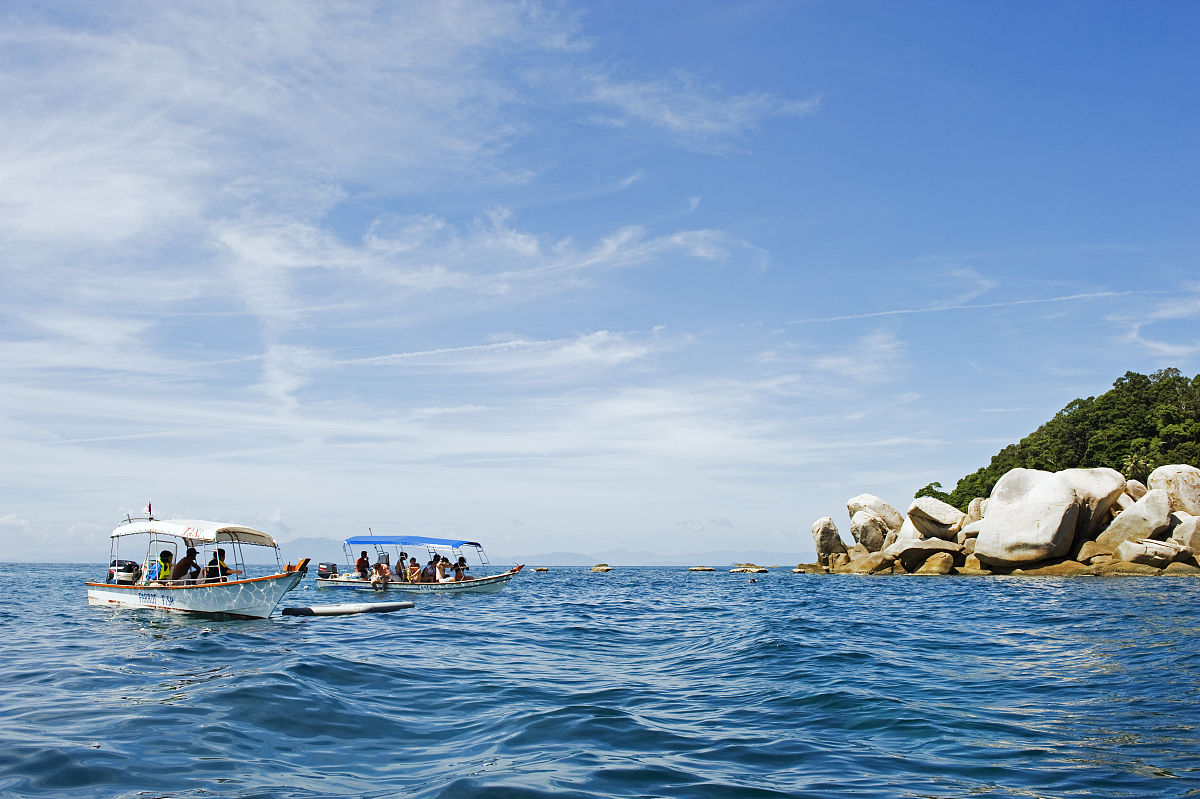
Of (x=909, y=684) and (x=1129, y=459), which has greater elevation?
(x=1129, y=459)

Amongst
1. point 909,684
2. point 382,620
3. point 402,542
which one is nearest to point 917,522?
point 402,542

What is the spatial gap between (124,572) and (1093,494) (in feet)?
143

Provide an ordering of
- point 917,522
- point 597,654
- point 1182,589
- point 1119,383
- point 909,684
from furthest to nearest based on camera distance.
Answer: point 1119,383, point 917,522, point 1182,589, point 597,654, point 909,684

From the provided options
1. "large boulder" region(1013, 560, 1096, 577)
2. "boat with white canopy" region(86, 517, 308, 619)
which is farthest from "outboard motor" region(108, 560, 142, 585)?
"large boulder" region(1013, 560, 1096, 577)

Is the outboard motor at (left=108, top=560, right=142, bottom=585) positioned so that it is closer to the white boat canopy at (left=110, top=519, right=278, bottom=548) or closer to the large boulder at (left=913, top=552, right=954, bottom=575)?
the white boat canopy at (left=110, top=519, right=278, bottom=548)

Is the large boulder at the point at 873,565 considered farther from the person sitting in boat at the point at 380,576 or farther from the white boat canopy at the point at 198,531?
the white boat canopy at the point at 198,531

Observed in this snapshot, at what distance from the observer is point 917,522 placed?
50125 millimetres

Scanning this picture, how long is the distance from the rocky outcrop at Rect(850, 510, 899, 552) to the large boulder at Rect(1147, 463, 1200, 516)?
19350mm

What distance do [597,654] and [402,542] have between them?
24.7m

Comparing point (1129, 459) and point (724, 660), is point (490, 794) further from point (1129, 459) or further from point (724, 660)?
point (1129, 459)

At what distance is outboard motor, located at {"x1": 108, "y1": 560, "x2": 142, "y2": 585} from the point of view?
82.3 feet

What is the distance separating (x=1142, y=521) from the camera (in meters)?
38.1

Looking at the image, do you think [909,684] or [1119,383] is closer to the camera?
[909,684]

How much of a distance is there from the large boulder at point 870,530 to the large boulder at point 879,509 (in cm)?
65
